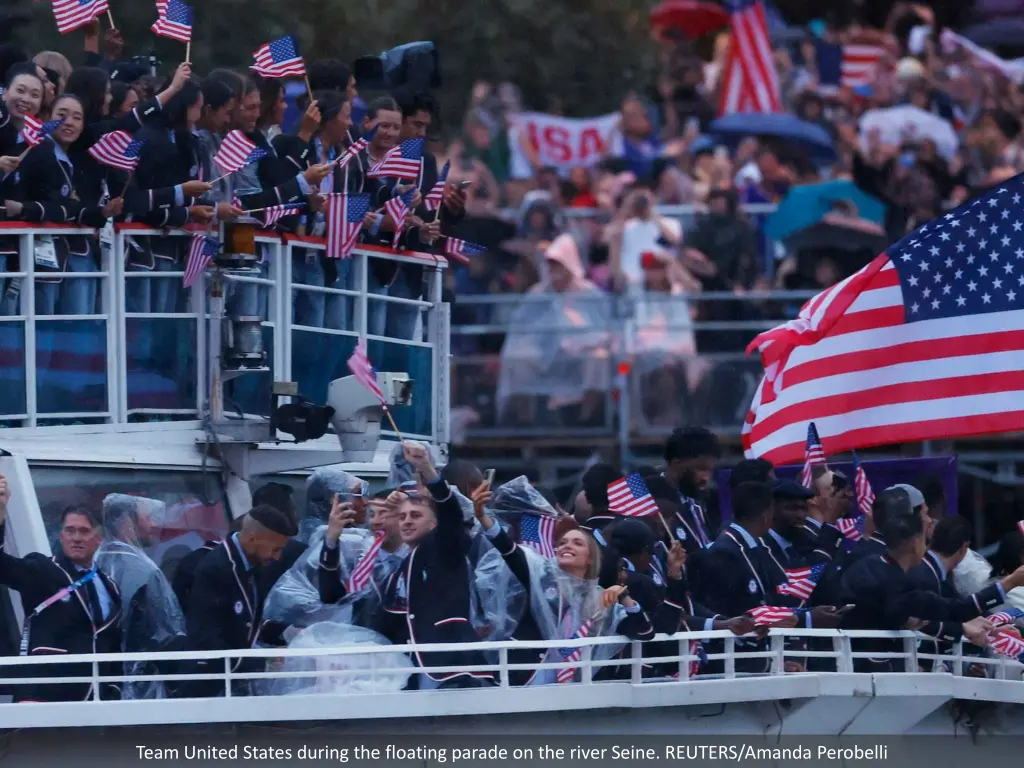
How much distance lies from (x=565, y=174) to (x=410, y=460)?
1552cm

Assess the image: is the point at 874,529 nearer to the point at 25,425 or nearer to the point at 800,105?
the point at 25,425

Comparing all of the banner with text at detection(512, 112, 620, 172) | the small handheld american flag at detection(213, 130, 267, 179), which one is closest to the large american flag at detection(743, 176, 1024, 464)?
the small handheld american flag at detection(213, 130, 267, 179)

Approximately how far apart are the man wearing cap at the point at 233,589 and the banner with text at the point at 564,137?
1562cm

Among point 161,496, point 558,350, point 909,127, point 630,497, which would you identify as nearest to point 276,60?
point 161,496

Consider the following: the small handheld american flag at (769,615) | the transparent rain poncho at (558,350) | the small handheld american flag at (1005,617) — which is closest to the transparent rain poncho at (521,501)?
the small handheld american flag at (769,615)

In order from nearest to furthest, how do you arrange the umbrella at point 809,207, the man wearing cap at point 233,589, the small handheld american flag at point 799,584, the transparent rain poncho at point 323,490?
the man wearing cap at point 233,589, the small handheld american flag at point 799,584, the transparent rain poncho at point 323,490, the umbrella at point 809,207

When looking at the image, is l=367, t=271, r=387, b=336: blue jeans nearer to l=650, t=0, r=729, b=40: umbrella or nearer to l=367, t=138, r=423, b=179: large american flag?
l=367, t=138, r=423, b=179: large american flag

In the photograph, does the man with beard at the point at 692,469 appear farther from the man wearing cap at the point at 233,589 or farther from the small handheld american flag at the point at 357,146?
the man wearing cap at the point at 233,589

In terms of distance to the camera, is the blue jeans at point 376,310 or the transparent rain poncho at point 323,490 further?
the blue jeans at point 376,310

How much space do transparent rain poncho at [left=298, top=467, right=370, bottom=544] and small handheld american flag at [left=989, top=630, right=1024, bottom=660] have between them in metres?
3.82

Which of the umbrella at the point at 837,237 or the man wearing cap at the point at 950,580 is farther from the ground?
the umbrella at the point at 837,237

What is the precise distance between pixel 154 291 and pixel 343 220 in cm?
139

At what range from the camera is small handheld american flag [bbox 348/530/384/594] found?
13.9 m

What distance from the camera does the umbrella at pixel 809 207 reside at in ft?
81.0
